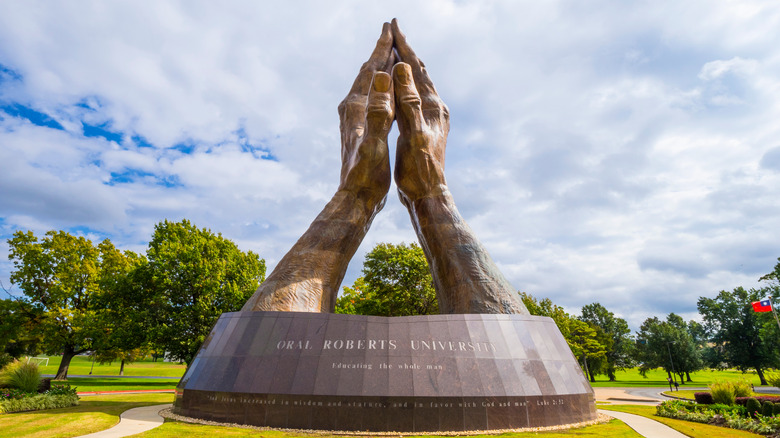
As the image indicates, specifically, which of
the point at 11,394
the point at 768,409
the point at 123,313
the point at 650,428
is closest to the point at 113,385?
the point at 123,313

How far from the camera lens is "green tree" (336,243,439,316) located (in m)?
31.4

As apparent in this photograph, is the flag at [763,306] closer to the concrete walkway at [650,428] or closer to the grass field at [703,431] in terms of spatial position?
the grass field at [703,431]

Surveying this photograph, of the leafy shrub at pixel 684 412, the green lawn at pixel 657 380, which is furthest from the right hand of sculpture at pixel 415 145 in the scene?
the green lawn at pixel 657 380

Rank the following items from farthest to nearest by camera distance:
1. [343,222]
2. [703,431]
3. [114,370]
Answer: [114,370]
[343,222]
[703,431]

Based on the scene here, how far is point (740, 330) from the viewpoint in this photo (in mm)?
53375

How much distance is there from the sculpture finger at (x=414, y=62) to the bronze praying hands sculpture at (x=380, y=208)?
0.26 ft

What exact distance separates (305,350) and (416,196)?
8.42 m

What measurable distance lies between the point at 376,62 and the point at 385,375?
15.5 m

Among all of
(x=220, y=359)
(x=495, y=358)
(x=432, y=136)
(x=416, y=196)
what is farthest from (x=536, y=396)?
(x=432, y=136)

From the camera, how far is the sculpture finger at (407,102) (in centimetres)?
1650

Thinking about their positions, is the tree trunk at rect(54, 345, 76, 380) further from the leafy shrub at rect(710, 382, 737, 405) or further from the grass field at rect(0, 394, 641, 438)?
the leafy shrub at rect(710, 382, 737, 405)

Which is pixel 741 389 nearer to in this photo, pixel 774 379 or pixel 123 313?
pixel 774 379

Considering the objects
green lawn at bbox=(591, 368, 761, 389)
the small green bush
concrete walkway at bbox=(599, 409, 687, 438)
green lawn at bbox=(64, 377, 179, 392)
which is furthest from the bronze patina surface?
green lawn at bbox=(591, 368, 761, 389)

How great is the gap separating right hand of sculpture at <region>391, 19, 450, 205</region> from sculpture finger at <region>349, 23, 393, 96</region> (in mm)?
2649
